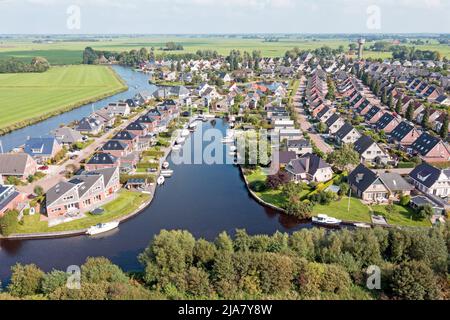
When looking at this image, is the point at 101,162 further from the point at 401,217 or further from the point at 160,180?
the point at 401,217

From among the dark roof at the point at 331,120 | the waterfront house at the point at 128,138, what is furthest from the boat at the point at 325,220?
the dark roof at the point at 331,120

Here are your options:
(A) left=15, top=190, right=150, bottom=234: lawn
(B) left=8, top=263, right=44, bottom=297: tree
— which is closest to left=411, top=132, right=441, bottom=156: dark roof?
(A) left=15, top=190, right=150, bottom=234: lawn

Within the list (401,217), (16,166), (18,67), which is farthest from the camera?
(18,67)

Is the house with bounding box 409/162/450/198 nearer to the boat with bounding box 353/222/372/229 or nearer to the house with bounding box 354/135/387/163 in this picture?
the house with bounding box 354/135/387/163

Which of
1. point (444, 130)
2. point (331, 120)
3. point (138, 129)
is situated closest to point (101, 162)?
point (138, 129)

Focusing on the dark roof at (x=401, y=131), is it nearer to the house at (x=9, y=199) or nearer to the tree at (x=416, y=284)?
the tree at (x=416, y=284)
